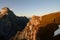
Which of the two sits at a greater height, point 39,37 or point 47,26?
point 47,26

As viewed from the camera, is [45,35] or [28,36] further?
[28,36]

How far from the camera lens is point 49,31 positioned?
6244 centimetres

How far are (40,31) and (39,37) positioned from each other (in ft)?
8.08

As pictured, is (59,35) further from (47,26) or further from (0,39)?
(0,39)

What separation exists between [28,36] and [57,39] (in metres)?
45.9

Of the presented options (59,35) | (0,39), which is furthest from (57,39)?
(0,39)

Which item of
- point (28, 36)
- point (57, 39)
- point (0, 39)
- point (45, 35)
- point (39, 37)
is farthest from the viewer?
point (0, 39)

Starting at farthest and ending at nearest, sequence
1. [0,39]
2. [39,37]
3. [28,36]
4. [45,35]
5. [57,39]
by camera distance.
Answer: [0,39], [28,36], [39,37], [45,35], [57,39]

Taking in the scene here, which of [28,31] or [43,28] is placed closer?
[43,28]

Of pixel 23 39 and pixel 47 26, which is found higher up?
pixel 47 26

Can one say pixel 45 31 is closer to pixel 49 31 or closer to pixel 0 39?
pixel 49 31

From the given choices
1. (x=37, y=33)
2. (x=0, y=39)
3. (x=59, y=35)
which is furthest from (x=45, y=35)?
(x=0, y=39)

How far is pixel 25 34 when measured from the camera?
285 ft

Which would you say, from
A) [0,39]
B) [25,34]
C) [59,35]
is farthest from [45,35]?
[0,39]
